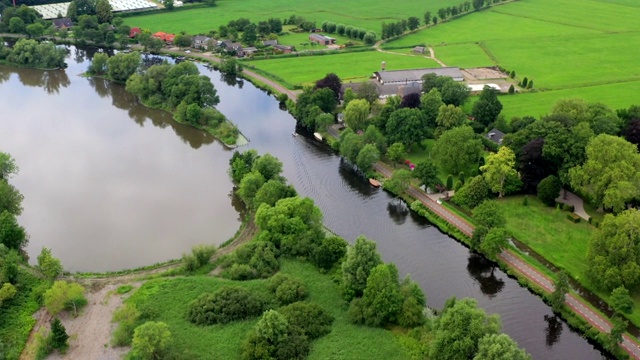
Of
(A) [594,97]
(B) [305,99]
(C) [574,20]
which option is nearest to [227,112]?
(B) [305,99]

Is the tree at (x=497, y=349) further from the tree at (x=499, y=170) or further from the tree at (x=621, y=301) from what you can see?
the tree at (x=499, y=170)

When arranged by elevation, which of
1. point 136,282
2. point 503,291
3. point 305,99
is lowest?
point 503,291

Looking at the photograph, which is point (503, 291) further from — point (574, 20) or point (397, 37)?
point (574, 20)

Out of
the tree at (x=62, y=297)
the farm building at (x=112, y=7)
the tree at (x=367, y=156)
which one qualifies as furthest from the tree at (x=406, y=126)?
the farm building at (x=112, y=7)

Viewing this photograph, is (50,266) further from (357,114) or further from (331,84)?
(331,84)

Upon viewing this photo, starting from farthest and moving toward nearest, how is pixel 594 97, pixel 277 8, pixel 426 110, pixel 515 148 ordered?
pixel 277 8
pixel 594 97
pixel 426 110
pixel 515 148

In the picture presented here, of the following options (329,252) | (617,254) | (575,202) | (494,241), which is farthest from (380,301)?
(575,202)

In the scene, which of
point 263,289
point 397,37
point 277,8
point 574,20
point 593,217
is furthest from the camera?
point 277,8

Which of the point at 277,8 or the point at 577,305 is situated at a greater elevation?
the point at 277,8
